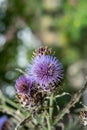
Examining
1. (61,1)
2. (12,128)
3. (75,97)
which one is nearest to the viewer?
(75,97)

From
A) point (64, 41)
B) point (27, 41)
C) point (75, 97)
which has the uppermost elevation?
point (27, 41)

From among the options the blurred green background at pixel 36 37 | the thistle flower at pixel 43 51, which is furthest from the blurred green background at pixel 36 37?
the thistle flower at pixel 43 51

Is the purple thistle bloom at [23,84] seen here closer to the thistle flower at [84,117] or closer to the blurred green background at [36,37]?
the thistle flower at [84,117]

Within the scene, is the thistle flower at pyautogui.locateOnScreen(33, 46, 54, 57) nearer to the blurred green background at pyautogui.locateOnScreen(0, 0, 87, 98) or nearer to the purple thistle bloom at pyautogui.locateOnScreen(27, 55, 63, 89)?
the purple thistle bloom at pyautogui.locateOnScreen(27, 55, 63, 89)

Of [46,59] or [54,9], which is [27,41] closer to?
[54,9]

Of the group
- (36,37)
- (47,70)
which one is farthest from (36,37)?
(47,70)

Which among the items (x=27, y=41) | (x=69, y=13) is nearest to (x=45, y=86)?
(x=69, y=13)
